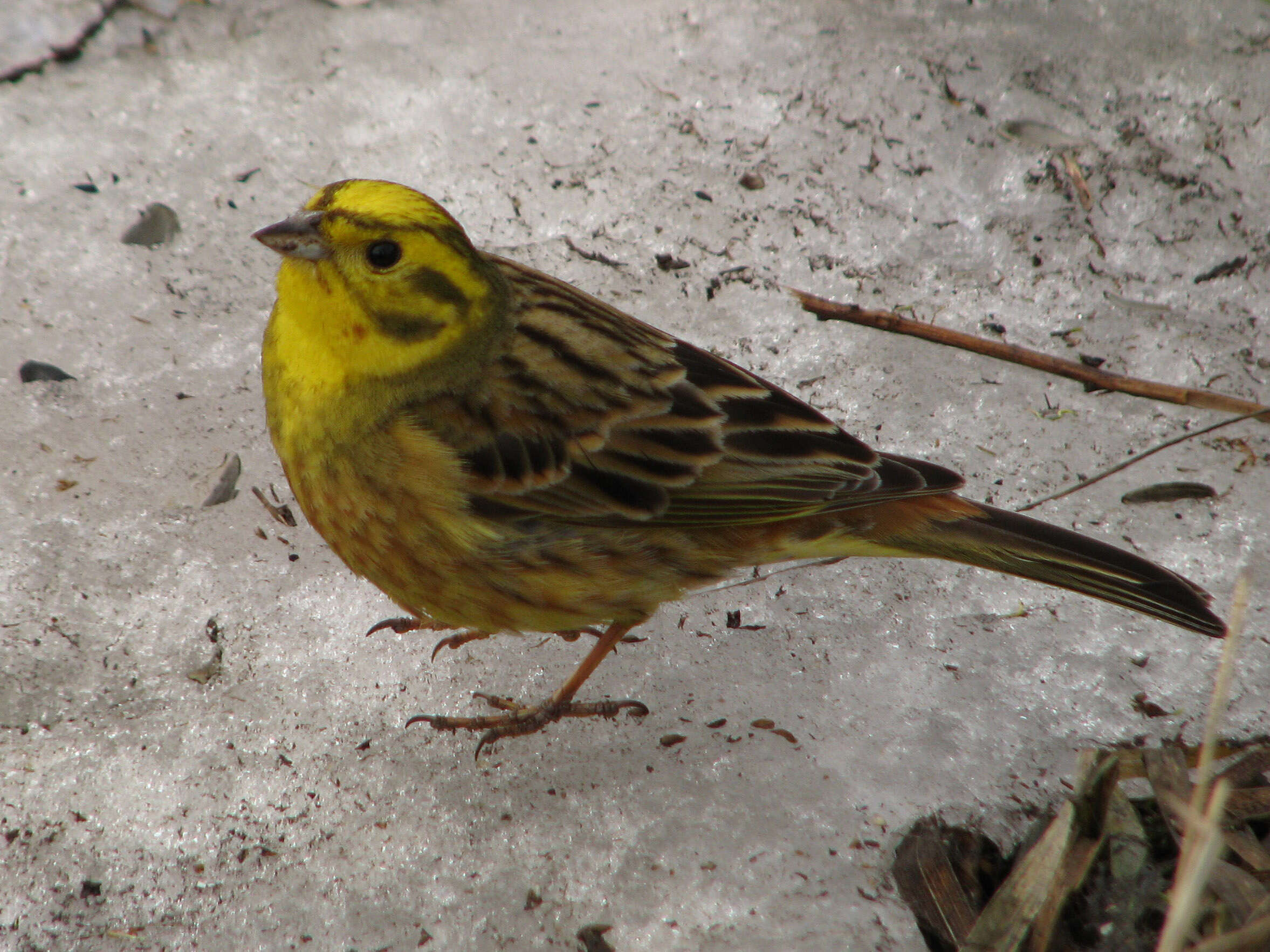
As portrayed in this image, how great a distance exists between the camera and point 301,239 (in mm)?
3230

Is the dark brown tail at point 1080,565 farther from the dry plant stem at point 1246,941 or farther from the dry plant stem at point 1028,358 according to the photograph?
the dry plant stem at point 1028,358

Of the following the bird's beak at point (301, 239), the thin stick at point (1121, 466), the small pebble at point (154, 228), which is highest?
the thin stick at point (1121, 466)

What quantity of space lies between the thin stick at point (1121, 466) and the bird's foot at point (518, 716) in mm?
1638

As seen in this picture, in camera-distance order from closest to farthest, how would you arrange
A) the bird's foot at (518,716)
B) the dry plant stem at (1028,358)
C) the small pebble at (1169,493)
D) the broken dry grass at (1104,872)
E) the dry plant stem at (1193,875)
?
the dry plant stem at (1193,875) < the broken dry grass at (1104,872) < the bird's foot at (518,716) < the small pebble at (1169,493) < the dry plant stem at (1028,358)

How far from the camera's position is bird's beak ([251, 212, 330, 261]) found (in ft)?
10.6

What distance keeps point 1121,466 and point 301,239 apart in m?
2.97

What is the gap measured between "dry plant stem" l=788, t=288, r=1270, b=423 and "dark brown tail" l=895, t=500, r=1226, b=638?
1.18m

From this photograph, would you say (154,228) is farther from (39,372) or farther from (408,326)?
(408,326)

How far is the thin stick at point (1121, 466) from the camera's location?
4.14 metres

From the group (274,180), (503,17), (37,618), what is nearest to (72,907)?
(37,618)

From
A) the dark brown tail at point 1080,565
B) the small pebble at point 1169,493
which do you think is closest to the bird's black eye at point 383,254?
the dark brown tail at point 1080,565

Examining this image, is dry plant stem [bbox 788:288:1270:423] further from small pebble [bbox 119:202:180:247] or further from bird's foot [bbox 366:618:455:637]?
small pebble [bbox 119:202:180:247]

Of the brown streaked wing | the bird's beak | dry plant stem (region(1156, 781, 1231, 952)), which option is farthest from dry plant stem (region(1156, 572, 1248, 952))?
the bird's beak

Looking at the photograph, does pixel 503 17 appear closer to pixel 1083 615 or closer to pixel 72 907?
pixel 1083 615
